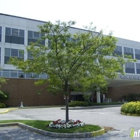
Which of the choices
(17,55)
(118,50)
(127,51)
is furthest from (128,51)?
(17,55)

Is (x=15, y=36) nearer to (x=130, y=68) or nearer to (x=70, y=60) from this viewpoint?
(x=130, y=68)

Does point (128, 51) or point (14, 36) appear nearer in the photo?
point (14, 36)

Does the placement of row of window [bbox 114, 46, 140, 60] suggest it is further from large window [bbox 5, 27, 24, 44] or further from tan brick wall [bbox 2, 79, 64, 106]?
large window [bbox 5, 27, 24, 44]

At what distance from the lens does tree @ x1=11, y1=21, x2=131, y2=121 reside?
35.1 feet

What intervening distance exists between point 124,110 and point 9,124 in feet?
33.9

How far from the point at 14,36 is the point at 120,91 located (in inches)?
1098

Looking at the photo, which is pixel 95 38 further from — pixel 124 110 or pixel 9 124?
pixel 124 110

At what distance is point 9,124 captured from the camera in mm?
12398

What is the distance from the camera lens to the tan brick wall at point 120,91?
48.5 meters

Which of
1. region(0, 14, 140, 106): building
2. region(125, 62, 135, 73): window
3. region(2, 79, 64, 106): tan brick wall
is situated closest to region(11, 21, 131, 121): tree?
region(0, 14, 140, 106): building

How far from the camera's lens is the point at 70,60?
1066 centimetres

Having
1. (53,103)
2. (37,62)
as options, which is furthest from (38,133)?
(53,103)

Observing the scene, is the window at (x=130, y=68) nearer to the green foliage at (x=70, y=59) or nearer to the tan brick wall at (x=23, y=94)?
the tan brick wall at (x=23, y=94)

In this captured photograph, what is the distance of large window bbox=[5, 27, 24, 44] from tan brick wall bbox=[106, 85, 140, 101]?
24.7 metres
